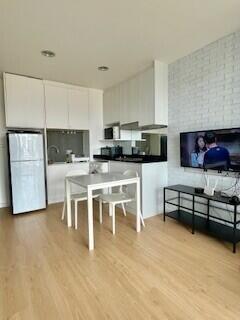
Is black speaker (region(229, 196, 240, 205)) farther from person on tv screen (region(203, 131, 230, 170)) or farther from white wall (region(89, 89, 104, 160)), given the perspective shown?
white wall (region(89, 89, 104, 160))

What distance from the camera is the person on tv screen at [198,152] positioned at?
111 inches

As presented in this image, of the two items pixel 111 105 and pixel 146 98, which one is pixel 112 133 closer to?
pixel 111 105

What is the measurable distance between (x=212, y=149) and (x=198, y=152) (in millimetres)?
219

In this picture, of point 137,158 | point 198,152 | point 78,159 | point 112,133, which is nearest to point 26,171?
point 78,159

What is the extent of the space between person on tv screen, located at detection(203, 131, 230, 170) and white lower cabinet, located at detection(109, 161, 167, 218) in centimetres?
82

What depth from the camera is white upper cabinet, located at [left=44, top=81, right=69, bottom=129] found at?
13.4ft

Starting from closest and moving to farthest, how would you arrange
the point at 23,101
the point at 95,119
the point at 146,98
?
the point at 146,98, the point at 23,101, the point at 95,119

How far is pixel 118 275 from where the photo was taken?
187cm

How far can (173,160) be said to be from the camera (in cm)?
341

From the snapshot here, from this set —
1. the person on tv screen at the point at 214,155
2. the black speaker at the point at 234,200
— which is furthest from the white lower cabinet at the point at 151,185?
the black speaker at the point at 234,200

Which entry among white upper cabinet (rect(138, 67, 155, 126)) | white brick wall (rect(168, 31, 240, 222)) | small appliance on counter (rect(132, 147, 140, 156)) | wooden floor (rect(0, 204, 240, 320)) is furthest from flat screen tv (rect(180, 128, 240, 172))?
small appliance on counter (rect(132, 147, 140, 156))

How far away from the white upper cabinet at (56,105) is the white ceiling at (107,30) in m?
0.68

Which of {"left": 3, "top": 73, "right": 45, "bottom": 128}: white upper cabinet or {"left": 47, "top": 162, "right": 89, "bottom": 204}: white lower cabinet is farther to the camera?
{"left": 47, "top": 162, "right": 89, "bottom": 204}: white lower cabinet

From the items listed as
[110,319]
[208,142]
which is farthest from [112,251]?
[208,142]
